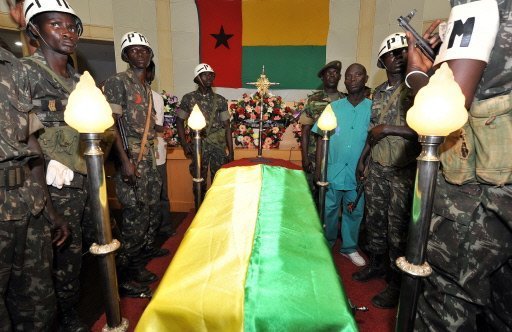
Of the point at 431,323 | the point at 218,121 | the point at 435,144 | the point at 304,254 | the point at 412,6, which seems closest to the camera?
the point at 435,144

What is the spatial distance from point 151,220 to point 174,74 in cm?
357

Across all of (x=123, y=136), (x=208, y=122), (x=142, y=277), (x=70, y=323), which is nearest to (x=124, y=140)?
(x=123, y=136)

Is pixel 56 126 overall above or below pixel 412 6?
below

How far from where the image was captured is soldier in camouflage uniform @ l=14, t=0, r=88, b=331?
176 cm

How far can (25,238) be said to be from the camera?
1469 millimetres

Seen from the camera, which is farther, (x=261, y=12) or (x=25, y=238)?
(x=261, y=12)

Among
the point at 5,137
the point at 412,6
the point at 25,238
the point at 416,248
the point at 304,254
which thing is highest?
the point at 412,6

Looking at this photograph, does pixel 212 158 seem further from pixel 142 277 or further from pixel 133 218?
pixel 142 277

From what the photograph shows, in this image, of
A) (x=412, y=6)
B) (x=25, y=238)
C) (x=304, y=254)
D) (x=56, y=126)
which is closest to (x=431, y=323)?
(x=304, y=254)

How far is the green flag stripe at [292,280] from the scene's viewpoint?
711mm

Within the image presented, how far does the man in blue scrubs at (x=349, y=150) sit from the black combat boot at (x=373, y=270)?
0.21 m

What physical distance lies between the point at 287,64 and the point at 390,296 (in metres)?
4.42

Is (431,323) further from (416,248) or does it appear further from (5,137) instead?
(5,137)

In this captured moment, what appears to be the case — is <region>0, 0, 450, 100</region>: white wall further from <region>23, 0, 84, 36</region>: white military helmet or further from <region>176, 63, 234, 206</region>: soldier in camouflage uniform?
<region>23, 0, 84, 36</region>: white military helmet
